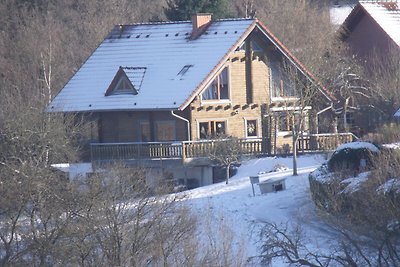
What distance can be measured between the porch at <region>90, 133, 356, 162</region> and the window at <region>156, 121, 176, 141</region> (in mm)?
1313

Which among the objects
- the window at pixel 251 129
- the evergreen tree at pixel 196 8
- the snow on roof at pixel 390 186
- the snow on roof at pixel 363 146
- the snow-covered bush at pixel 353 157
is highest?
the evergreen tree at pixel 196 8

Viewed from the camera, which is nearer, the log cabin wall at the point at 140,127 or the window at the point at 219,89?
the log cabin wall at the point at 140,127

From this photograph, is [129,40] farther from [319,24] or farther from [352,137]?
[319,24]

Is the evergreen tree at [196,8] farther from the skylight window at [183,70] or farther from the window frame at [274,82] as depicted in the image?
the skylight window at [183,70]

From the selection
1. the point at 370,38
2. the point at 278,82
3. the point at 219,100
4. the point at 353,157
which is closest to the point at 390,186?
the point at 353,157

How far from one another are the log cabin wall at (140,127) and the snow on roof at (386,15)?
11.2 meters

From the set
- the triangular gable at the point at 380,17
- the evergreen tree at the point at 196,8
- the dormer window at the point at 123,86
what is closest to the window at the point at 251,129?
the dormer window at the point at 123,86

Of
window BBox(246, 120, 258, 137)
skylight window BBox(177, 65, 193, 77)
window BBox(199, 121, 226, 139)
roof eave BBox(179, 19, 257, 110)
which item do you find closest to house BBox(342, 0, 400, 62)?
window BBox(246, 120, 258, 137)

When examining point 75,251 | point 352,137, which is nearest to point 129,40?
point 352,137

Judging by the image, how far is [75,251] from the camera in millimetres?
22953

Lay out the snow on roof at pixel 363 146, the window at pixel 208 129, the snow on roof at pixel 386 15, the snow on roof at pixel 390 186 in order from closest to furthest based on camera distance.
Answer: the snow on roof at pixel 390 186 → the snow on roof at pixel 363 146 → the window at pixel 208 129 → the snow on roof at pixel 386 15

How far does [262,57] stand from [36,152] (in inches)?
430

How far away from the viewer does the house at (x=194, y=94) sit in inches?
1635

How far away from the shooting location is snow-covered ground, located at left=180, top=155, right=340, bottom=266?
91.2ft
